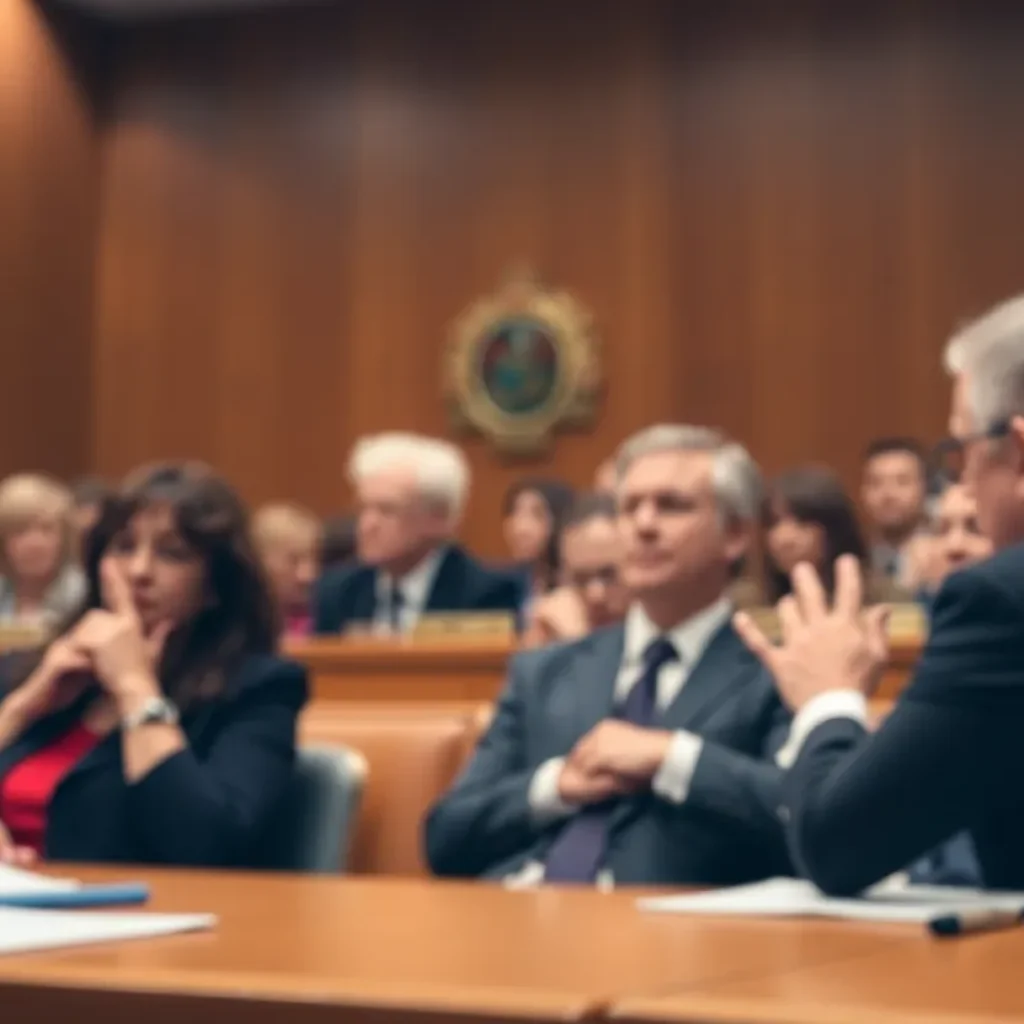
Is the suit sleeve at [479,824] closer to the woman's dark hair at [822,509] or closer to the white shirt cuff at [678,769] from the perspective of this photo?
the white shirt cuff at [678,769]

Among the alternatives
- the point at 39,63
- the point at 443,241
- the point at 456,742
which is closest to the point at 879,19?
the point at 443,241

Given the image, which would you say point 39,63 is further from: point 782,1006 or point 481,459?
point 782,1006

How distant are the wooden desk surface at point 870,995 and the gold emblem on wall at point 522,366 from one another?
10020mm

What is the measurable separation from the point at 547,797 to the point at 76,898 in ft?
4.99

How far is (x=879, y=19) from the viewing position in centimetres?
1091

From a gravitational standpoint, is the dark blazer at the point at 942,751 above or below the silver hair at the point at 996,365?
below

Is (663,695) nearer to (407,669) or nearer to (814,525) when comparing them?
(407,669)

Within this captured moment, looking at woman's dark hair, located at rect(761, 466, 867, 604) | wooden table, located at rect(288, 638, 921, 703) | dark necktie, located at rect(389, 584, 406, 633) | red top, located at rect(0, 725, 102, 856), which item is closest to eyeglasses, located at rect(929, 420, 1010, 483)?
red top, located at rect(0, 725, 102, 856)

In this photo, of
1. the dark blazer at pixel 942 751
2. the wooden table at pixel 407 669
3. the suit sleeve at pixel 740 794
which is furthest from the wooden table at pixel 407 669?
the dark blazer at pixel 942 751

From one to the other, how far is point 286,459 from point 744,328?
316 cm

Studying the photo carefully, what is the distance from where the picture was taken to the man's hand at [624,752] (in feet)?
10.4

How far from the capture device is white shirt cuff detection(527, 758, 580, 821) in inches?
130

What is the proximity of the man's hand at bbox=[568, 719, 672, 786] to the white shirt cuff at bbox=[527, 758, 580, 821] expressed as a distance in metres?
0.07

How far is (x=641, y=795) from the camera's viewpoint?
329 centimetres
